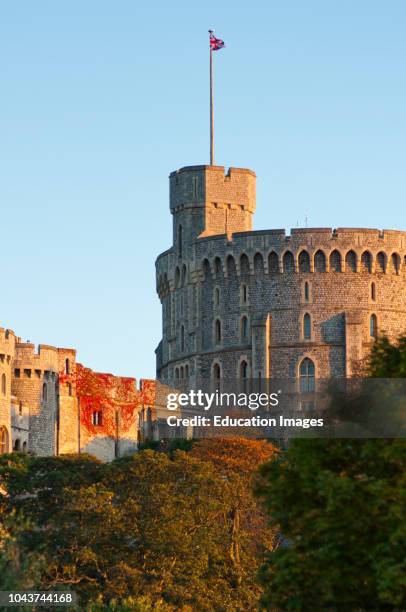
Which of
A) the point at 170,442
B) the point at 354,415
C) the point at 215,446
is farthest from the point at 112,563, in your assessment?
the point at 170,442

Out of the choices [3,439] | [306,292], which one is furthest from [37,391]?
[306,292]

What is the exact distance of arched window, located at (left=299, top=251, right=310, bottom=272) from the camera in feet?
343

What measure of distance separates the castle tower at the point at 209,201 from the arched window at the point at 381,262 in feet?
32.1

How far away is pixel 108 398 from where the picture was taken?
324 feet

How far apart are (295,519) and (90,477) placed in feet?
102

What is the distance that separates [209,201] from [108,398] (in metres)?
16.9

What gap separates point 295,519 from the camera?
38656mm

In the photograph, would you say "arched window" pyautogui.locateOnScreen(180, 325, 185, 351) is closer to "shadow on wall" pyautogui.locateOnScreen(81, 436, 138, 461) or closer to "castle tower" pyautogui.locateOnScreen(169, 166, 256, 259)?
"castle tower" pyautogui.locateOnScreen(169, 166, 256, 259)

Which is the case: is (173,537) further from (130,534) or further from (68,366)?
(68,366)

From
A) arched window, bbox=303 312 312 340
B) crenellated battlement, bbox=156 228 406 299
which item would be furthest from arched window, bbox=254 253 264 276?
arched window, bbox=303 312 312 340

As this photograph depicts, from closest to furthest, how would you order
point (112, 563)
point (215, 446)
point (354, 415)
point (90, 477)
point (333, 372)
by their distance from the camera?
point (354, 415)
point (112, 563)
point (90, 477)
point (215, 446)
point (333, 372)

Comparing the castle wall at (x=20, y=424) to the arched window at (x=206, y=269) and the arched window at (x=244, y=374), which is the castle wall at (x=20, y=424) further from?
the arched window at (x=206, y=269)

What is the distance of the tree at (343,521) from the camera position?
115 feet

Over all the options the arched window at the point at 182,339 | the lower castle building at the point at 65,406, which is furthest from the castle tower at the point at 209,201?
the lower castle building at the point at 65,406
